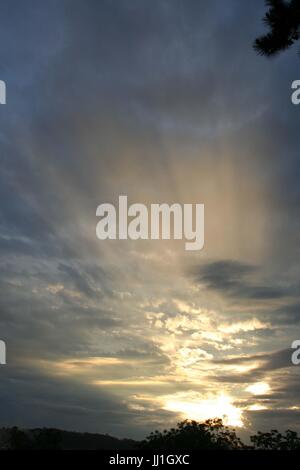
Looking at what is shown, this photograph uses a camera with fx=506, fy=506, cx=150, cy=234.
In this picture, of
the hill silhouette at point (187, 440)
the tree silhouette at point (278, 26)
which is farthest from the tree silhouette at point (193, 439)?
the tree silhouette at point (278, 26)

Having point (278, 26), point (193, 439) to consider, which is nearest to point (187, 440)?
point (193, 439)

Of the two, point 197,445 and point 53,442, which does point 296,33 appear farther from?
point 53,442

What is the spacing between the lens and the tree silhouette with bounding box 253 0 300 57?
46.5 feet

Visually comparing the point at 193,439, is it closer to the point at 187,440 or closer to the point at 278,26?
the point at 187,440

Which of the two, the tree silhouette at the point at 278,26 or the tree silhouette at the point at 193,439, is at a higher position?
the tree silhouette at the point at 278,26

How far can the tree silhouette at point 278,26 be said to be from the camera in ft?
46.5

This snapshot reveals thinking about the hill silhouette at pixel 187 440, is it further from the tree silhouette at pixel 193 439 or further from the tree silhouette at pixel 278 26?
the tree silhouette at pixel 278 26

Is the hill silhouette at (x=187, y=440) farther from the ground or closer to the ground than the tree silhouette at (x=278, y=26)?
closer to the ground

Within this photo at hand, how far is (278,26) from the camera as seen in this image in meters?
14.3

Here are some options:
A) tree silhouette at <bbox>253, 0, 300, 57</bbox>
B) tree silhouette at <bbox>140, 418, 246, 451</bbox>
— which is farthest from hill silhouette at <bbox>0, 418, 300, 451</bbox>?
tree silhouette at <bbox>253, 0, 300, 57</bbox>

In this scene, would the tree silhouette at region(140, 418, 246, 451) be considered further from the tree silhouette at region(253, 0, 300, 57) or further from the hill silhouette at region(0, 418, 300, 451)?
the tree silhouette at region(253, 0, 300, 57)
